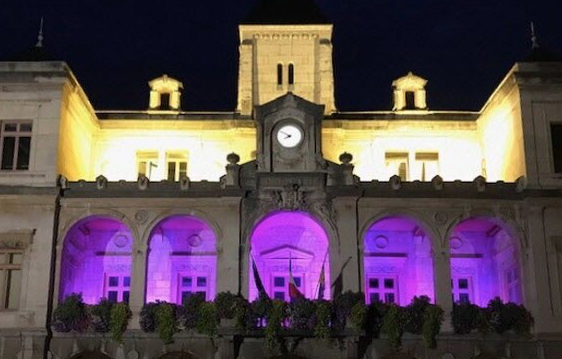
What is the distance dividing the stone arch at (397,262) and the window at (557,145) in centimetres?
595

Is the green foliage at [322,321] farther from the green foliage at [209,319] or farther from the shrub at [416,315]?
the green foliage at [209,319]

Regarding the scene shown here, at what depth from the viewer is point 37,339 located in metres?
32.4

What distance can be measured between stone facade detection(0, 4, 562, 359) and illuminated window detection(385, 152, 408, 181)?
3776 millimetres

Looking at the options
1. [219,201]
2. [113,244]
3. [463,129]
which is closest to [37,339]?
[113,244]

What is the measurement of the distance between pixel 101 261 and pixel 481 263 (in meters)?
16.1

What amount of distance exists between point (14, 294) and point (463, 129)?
21208mm

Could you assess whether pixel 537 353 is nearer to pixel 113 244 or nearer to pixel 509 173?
pixel 509 173

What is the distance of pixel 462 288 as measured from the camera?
121ft

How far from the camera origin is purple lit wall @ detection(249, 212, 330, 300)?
36.2 metres

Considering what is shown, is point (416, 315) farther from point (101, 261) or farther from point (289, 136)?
point (101, 261)

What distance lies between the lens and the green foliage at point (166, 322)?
105 ft

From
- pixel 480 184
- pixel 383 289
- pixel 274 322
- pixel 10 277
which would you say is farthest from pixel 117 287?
pixel 480 184

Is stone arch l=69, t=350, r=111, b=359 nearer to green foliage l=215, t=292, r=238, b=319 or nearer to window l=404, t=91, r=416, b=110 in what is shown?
green foliage l=215, t=292, r=238, b=319

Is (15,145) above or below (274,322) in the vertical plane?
above
